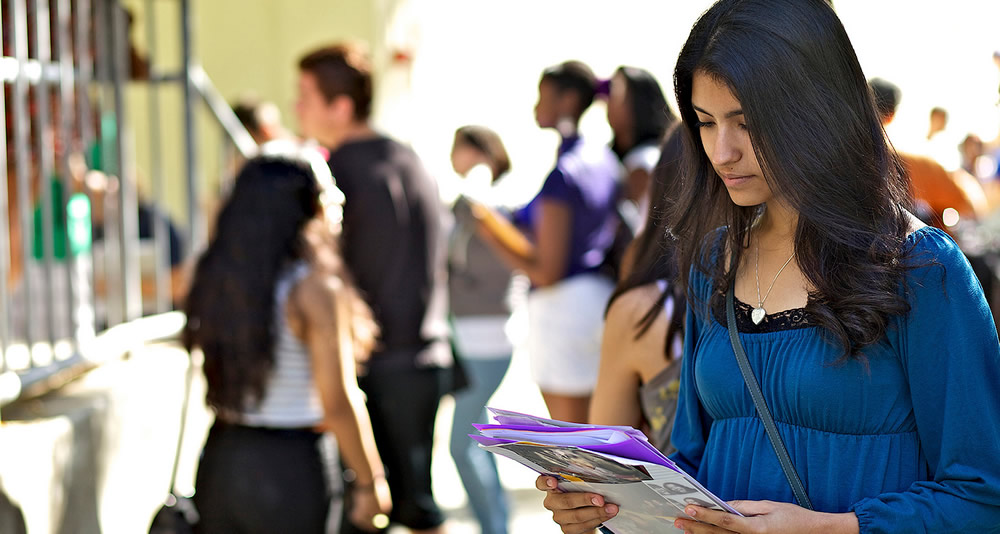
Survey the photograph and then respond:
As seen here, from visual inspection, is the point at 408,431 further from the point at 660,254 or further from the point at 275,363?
the point at 660,254

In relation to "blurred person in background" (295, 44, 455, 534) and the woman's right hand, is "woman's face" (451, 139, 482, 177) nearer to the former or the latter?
"blurred person in background" (295, 44, 455, 534)

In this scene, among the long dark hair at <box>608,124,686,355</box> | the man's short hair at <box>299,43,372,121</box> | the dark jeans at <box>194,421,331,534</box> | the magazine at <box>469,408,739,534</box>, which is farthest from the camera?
the man's short hair at <box>299,43,372,121</box>

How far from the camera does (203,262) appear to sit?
3.07 m

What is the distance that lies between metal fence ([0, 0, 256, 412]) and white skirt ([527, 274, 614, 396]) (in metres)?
1.50

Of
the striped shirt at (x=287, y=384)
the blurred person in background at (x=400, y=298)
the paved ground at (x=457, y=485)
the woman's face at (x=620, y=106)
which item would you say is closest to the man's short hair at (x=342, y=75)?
the blurred person in background at (x=400, y=298)

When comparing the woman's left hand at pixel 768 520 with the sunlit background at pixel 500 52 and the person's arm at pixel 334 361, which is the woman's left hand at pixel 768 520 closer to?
the person's arm at pixel 334 361

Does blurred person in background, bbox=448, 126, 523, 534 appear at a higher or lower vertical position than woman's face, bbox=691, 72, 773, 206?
lower

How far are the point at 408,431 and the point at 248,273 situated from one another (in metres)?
1.19

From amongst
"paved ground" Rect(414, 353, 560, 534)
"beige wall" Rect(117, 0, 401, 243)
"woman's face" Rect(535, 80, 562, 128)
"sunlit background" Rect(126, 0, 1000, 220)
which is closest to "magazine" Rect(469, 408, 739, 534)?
"woman's face" Rect(535, 80, 562, 128)

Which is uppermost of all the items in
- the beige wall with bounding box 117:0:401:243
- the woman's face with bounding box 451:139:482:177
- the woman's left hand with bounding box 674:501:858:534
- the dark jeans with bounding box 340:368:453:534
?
the beige wall with bounding box 117:0:401:243

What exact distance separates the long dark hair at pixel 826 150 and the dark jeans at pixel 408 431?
2475mm

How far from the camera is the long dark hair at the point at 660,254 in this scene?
2197 millimetres

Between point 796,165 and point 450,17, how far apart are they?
8.04 meters

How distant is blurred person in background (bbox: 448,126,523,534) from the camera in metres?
4.43
